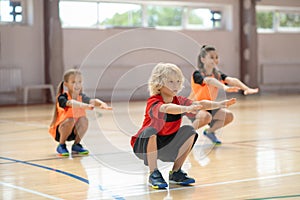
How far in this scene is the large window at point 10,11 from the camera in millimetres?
12217

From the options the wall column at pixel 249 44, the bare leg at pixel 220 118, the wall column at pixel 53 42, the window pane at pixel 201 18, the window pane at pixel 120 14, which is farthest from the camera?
the wall column at pixel 249 44

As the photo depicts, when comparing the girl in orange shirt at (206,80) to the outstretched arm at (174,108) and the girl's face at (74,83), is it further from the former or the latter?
the outstretched arm at (174,108)

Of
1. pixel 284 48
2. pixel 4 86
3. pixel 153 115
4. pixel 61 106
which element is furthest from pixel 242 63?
pixel 153 115

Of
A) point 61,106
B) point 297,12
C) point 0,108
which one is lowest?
point 0,108

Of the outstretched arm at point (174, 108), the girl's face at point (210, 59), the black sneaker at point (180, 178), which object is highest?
the girl's face at point (210, 59)

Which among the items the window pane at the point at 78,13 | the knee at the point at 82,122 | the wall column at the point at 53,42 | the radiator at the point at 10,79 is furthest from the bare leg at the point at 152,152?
the window pane at the point at 78,13

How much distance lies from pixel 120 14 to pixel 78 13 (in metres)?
1.13

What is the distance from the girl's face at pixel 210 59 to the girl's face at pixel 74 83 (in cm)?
118

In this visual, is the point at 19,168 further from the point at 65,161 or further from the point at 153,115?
the point at 153,115

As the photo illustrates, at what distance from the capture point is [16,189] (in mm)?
3602

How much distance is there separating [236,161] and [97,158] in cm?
117

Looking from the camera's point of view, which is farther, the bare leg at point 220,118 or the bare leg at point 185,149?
the bare leg at point 220,118

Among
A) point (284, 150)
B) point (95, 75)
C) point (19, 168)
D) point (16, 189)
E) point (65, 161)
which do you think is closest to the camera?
point (16, 189)

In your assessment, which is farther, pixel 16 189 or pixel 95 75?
pixel 95 75
